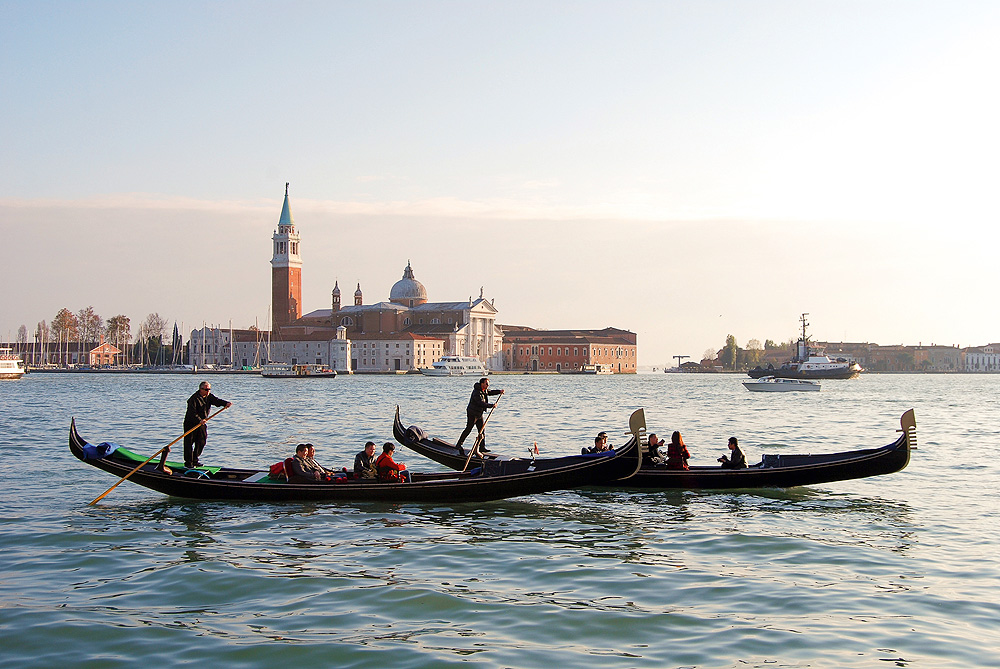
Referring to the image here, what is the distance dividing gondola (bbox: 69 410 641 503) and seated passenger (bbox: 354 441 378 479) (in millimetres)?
89

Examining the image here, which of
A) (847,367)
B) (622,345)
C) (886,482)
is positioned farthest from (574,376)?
(886,482)

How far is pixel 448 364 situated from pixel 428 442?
88213 mm

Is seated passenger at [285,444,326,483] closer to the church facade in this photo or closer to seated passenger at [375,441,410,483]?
seated passenger at [375,441,410,483]

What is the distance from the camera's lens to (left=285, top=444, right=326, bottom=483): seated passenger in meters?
11.4

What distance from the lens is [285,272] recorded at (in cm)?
10869

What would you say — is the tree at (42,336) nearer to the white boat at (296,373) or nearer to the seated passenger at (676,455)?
the white boat at (296,373)

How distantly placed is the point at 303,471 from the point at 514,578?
4177 mm

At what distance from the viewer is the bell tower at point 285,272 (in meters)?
108

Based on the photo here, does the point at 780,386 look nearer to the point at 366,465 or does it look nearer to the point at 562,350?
the point at 366,465

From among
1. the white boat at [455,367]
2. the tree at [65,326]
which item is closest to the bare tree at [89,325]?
the tree at [65,326]

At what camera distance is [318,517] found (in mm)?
10930

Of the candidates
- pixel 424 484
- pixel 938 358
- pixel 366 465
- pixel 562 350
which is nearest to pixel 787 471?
pixel 424 484

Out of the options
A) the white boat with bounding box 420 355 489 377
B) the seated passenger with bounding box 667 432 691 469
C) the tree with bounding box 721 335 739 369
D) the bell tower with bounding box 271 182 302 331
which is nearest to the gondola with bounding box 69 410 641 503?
the seated passenger with bounding box 667 432 691 469

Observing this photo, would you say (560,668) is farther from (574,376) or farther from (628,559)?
(574,376)
